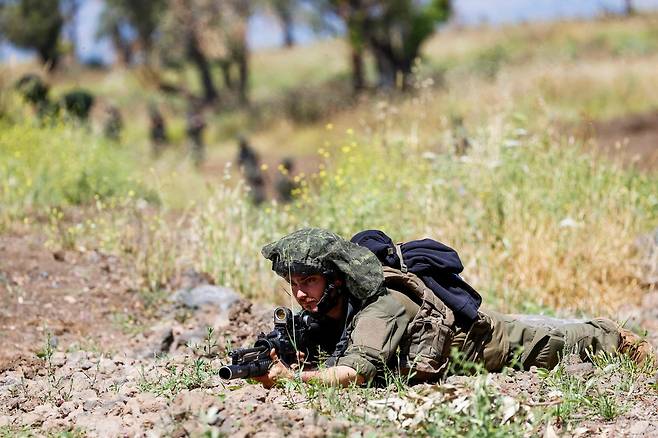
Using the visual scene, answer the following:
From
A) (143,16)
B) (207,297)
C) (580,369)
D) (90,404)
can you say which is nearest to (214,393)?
(90,404)

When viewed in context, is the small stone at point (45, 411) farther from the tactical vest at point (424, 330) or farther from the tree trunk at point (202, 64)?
the tree trunk at point (202, 64)

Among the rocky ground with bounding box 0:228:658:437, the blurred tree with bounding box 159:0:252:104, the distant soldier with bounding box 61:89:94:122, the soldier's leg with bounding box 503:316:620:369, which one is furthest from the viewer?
the blurred tree with bounding box 159:0:252:104

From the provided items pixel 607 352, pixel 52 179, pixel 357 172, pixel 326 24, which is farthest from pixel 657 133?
pixel 326 24

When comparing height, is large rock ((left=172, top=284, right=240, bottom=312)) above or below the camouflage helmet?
below

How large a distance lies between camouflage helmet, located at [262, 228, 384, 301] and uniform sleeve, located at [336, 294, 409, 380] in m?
0.08

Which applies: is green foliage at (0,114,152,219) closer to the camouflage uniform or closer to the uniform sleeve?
the camouflage uniform

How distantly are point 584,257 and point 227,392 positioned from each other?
3.56 m

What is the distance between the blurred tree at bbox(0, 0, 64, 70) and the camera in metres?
47.0

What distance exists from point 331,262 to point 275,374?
564 millimetres

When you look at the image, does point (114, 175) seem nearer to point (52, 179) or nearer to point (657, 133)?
point (52, 179)

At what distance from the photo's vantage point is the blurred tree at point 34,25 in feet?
154

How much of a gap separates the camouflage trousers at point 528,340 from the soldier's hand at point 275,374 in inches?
34.9

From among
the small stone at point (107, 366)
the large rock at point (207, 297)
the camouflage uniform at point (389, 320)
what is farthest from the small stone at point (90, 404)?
the large rock at point (207, 297)

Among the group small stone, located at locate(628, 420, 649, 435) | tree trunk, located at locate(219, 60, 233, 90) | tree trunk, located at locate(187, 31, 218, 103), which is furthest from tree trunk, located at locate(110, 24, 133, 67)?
small stone, located at locate(628, 420, 649, 435)
